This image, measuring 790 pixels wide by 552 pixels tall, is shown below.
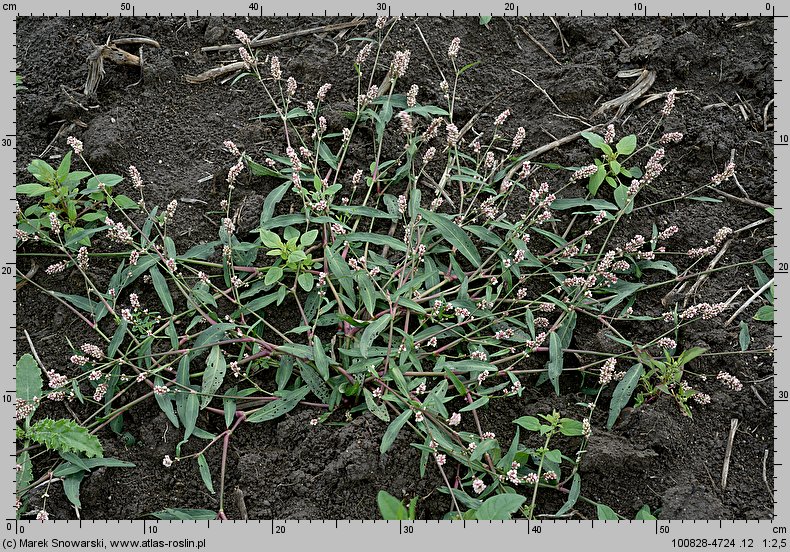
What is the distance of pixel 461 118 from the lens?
12.1 feet

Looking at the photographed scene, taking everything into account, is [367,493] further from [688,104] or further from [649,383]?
[688,104]

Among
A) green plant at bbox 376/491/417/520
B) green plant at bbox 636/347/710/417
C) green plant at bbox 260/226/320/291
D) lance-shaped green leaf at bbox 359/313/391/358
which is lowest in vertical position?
green plant at bbox 376/491/417/520

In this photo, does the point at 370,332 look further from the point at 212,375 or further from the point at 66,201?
the point at 66,201

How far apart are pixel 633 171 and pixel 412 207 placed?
1.12 metres

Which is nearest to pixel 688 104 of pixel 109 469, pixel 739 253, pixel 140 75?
pixel 739 253

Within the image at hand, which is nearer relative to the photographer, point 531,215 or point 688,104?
point 531,215

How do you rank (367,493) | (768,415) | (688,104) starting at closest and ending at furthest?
1. (367,493)
2. (768,415)
3. (688,104)

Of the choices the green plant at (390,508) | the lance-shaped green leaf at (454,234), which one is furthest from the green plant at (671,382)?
the green plant at (390,508)

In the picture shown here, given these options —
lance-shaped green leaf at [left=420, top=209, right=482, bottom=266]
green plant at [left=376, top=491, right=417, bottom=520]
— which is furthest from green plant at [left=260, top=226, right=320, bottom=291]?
green plant at [left=376, top=491, right=417, bottom=520]

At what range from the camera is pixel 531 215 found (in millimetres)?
3359

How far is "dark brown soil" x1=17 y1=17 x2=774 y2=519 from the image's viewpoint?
2.74 meters

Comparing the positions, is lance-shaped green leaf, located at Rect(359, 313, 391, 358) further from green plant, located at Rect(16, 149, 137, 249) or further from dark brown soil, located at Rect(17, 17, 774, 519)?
green plant, located at Rect(16, 149, 137, 249)

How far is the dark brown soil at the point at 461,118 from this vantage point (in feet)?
8.98

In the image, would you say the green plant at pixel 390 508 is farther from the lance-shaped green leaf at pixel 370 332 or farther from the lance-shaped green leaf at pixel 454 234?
the lance-shaped green leaf at pixel 454 234
